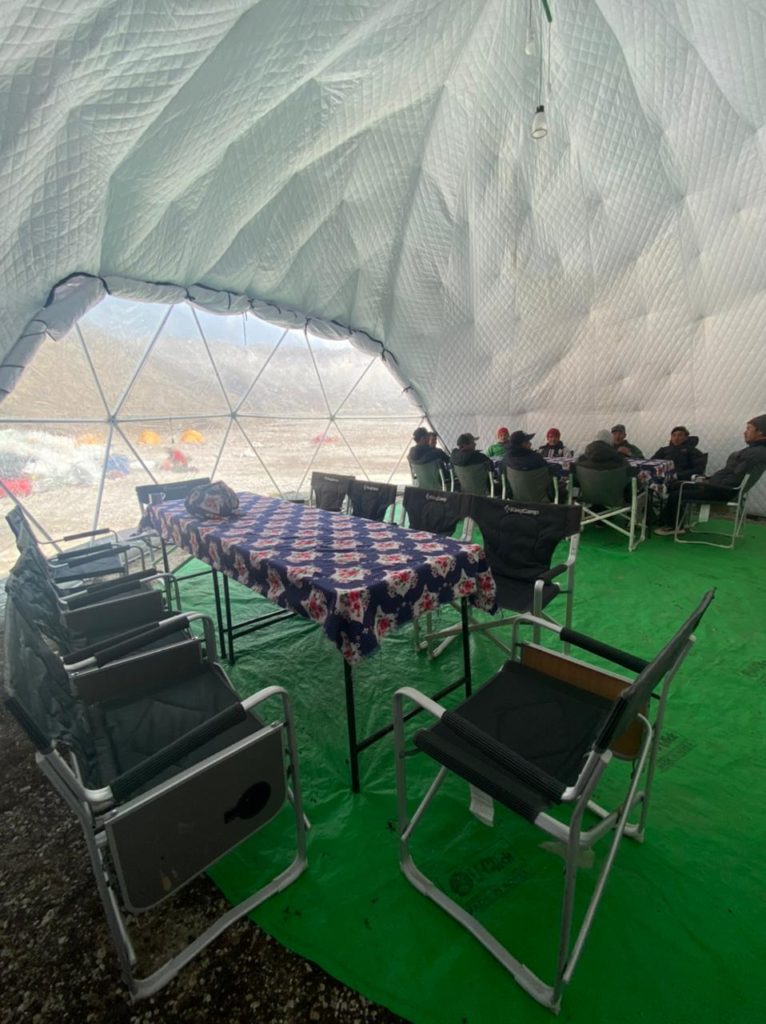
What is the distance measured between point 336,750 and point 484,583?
1.00 metres

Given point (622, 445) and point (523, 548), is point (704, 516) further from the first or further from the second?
point (523, 548)

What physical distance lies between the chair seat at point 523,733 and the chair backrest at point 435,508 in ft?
4.25

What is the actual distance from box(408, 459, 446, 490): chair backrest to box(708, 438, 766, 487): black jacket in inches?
117

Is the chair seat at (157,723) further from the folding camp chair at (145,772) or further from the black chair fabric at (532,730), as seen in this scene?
the black chair fabric at (532,730)

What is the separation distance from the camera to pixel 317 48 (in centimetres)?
301

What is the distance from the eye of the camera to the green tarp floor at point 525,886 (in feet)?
3.69

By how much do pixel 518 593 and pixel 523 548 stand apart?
0.29 metres

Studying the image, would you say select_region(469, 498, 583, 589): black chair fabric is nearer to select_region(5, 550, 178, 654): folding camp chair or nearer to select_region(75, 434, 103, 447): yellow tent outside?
select_region(5, 550, 178, 654): folding camp chair

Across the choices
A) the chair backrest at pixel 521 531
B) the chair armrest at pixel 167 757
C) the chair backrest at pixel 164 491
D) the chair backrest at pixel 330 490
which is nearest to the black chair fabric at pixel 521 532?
the chair backrest at pixel 521 531

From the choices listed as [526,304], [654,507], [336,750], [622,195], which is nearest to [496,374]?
[526,304]

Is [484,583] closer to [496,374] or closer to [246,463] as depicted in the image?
[246,463]

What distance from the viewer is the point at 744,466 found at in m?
4.55

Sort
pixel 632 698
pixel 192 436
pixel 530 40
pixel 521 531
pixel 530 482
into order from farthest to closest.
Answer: pixel 192 436 < pixel 530 482 < pixel 530 40 < pixel 521 531 < pixel 632 698

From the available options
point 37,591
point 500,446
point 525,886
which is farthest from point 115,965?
point 500,446
